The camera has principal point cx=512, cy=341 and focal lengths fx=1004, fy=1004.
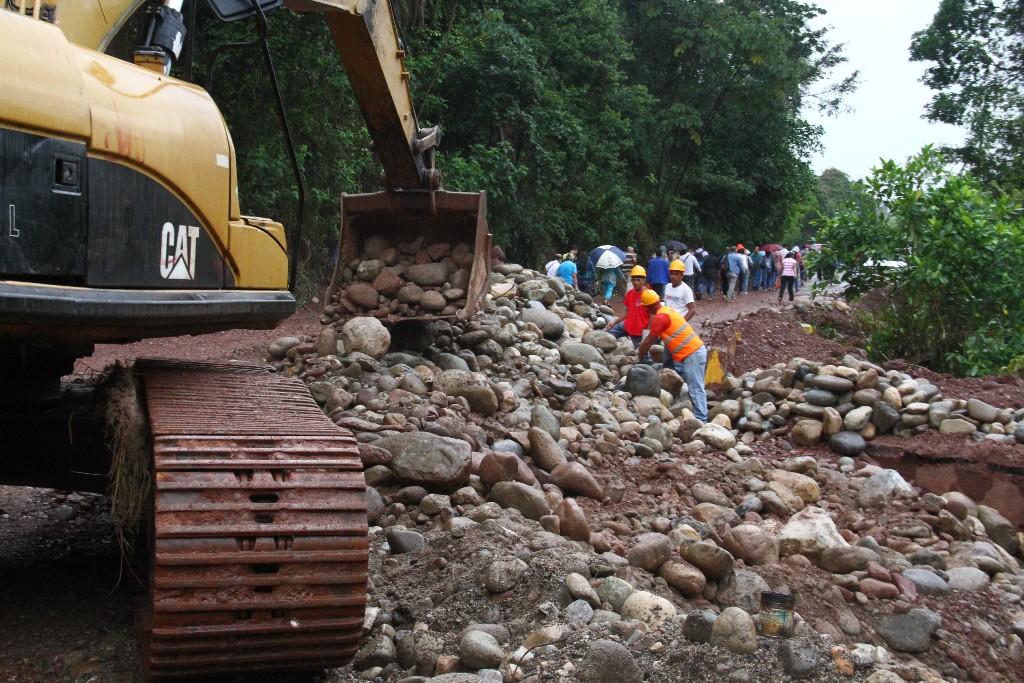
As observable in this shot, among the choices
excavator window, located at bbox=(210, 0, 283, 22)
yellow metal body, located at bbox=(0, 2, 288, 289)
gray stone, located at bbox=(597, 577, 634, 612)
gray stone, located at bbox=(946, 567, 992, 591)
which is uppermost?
excavator window, located at bbox=(210, 0, 283, 22)

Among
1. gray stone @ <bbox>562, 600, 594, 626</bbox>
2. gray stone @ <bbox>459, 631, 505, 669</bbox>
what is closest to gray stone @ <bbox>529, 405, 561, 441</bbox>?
gray stone @ <bbox>562, 600, 594, 626</bbox>

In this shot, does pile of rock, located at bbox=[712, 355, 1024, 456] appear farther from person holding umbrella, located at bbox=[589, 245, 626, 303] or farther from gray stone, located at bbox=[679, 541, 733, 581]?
person holding umbrella, located at bbox=[589, 245, 626, 303]

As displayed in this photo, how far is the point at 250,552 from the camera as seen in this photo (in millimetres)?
3109

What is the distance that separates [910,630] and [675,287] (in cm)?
691

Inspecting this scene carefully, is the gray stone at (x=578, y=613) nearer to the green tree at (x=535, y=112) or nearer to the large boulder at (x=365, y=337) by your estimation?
the large boulder at (x=365, y=337)

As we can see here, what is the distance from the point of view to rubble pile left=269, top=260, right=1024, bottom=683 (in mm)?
3893

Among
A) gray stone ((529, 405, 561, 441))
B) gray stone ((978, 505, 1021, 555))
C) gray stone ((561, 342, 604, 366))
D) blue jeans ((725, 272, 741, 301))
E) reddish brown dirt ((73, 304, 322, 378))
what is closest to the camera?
gray stone ((978, 505, 1021, 555))

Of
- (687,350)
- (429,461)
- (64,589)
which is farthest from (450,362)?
(64,589)

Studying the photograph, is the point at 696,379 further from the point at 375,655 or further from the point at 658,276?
the point at 658,276

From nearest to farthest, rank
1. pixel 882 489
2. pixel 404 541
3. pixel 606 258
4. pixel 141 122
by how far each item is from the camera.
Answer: pixel 141 122 < pixel 404 541 < pixel 882 489 < pixel 606 258

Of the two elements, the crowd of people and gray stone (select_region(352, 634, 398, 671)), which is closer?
gray stone (select_region(352, 634, 398, 671))

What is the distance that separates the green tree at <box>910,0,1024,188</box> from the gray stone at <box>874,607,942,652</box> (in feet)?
84.0

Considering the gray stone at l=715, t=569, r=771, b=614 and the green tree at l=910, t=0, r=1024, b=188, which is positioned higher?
the green tree at l=910, t=0, r=1024, b=188

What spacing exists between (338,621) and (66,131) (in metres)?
1.77
